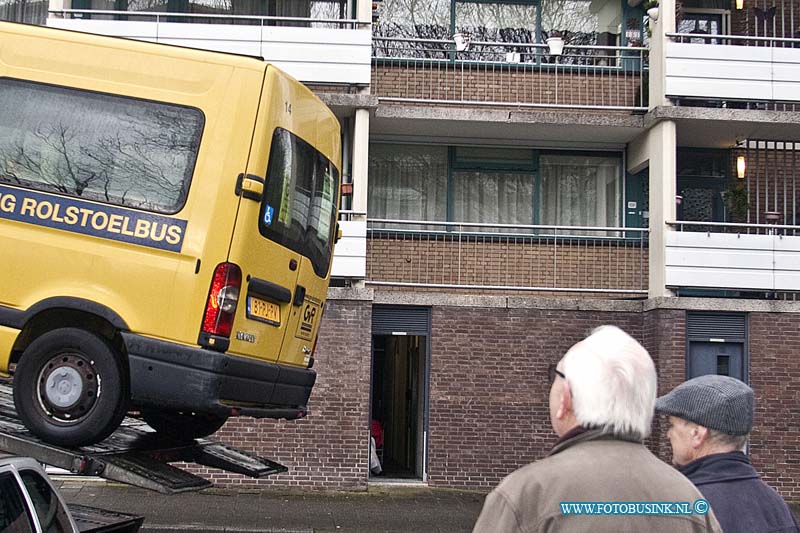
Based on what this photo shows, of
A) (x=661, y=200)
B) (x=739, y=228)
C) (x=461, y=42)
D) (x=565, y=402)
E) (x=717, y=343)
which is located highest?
(x=461, y=42)

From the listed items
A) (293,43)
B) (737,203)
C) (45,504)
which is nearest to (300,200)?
(45,504)

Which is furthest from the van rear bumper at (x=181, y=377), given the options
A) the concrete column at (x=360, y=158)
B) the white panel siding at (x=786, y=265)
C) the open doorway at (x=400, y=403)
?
the white panel siding at (x=786, y=265)

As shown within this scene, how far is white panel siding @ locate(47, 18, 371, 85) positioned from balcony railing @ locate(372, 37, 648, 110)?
0.88 metres

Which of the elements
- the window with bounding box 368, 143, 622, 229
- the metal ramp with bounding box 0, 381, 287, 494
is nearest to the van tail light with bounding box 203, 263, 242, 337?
the metal ramp with bounding box 0, 381, 287, 494

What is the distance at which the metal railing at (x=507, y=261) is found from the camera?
53.5 ft

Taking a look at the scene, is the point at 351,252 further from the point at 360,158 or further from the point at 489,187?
the point at 489,187

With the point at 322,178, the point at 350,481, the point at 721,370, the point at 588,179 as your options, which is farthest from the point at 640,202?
the point at 322,178

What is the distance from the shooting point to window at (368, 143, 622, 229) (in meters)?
17.6

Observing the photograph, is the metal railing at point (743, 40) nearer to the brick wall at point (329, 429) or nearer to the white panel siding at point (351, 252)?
the white panel siding at point (351, 252)

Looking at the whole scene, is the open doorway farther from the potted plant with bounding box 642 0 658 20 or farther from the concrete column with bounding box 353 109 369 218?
the potted plant with bounding box 642 0 658 20

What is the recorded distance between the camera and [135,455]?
6.07 meters

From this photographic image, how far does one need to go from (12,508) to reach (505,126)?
13.2 metres

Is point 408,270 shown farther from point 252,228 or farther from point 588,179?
point 252,228

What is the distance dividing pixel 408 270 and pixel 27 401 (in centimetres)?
1064
